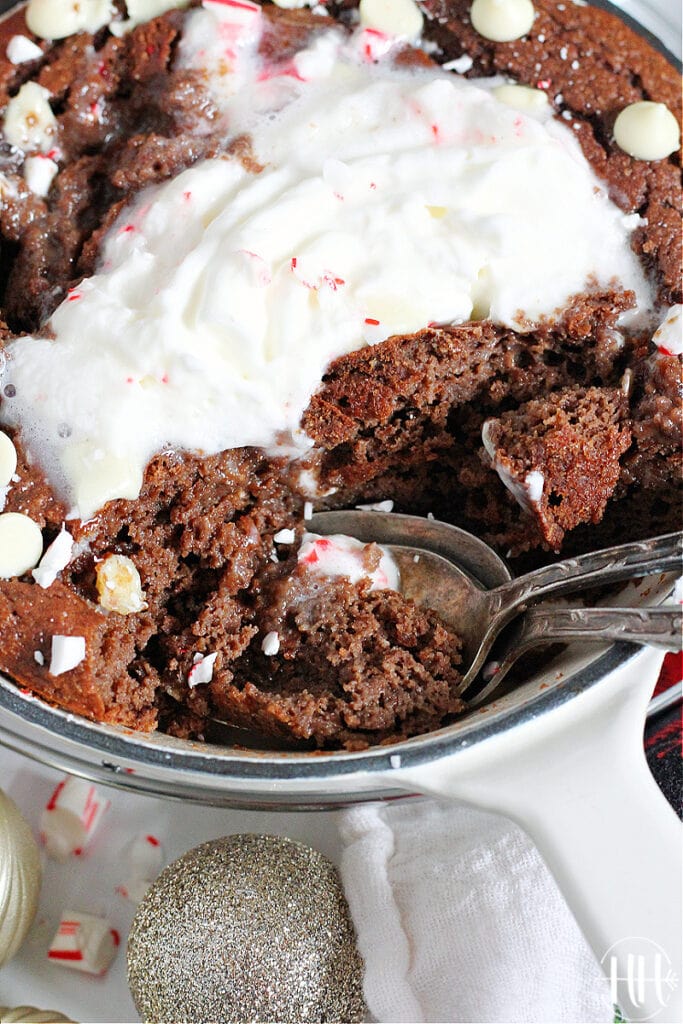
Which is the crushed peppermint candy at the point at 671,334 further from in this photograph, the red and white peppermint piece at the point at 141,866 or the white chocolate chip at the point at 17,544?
the red and white peppermint piece at the point at 141,866

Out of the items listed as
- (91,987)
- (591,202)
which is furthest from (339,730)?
(591,202)

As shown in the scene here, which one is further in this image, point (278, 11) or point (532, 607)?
point (278, 11)

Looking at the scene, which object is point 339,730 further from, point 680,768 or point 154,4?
point 154,4

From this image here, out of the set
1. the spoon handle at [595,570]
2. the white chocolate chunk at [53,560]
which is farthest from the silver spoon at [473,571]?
the white chocolate chunk at [53,560]

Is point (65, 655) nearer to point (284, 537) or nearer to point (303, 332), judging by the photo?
point (284, 537)

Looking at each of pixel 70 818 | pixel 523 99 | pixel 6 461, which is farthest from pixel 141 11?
pixel 70 818
